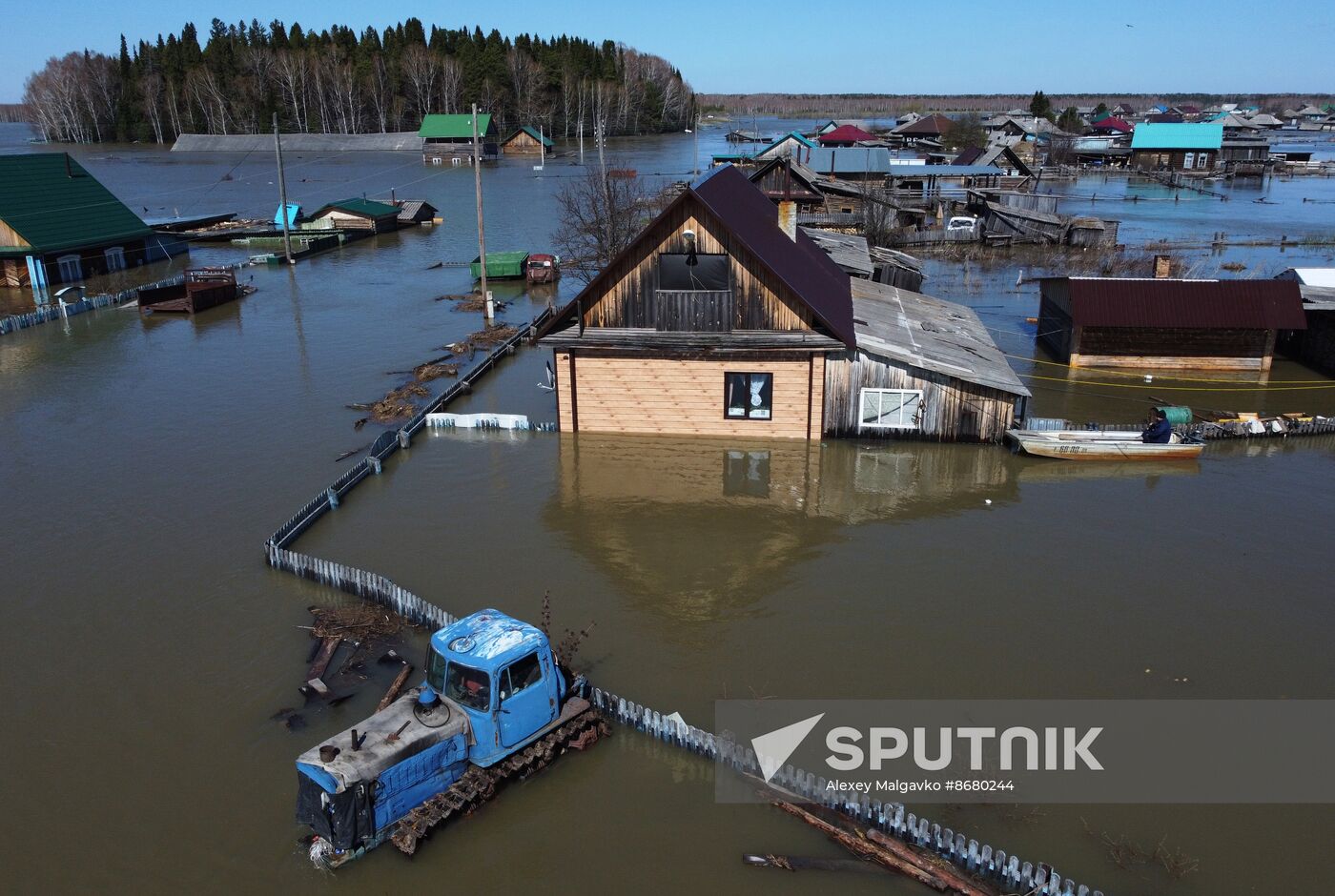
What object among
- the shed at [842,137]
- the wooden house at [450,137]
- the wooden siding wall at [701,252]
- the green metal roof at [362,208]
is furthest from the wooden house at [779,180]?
the wooden house at [450,137]

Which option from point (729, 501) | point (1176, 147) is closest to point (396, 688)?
point (729, 501)

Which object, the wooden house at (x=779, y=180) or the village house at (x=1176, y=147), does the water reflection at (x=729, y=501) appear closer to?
the wooden house at (x=779, y=180)

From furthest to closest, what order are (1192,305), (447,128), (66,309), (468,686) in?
(447,128) < (66,309) < (1192,305) < (468,686)

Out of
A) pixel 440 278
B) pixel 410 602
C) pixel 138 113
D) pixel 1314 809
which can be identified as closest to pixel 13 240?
pixel 440 278
